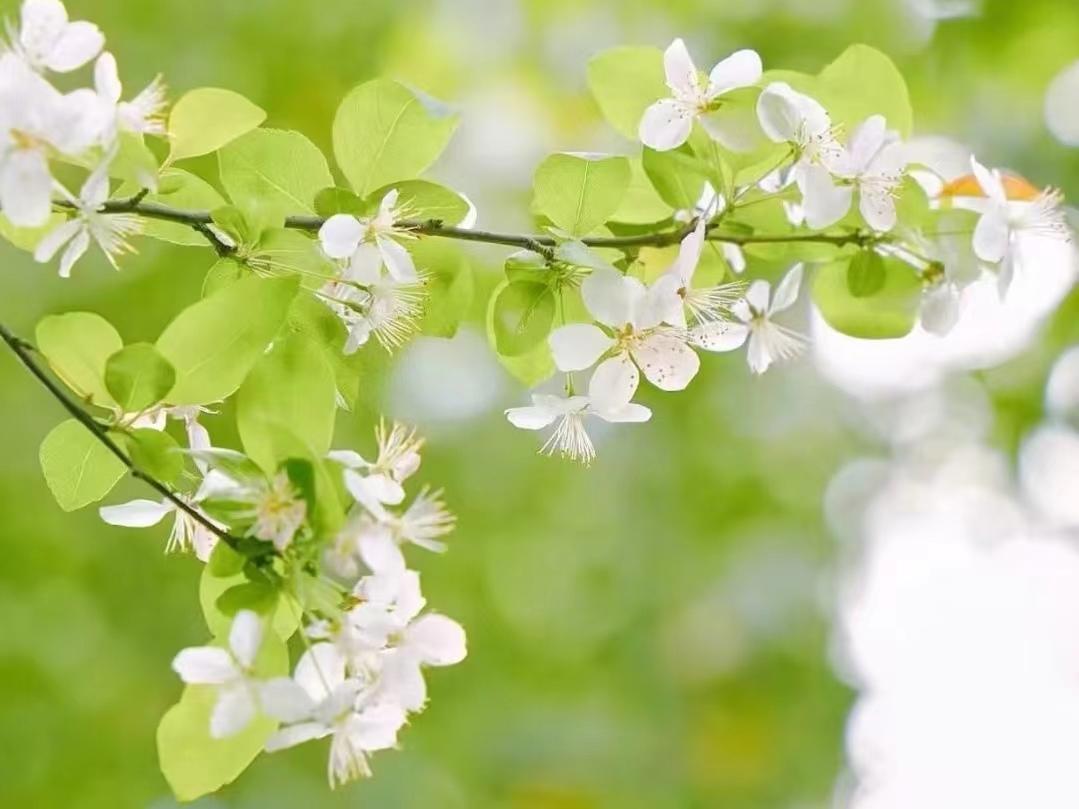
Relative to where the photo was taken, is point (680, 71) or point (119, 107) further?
point (680, 71)

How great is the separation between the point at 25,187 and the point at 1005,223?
48cm

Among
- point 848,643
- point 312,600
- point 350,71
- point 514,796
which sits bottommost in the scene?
point 312,600

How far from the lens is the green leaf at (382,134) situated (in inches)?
26.0

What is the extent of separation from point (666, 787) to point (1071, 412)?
3.74 ft

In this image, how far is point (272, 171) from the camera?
0.65m

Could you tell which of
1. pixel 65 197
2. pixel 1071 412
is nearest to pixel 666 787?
pixel 1071 412

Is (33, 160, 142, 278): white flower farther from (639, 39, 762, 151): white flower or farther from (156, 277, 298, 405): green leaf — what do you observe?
(639, 39, 762, 151): white flower

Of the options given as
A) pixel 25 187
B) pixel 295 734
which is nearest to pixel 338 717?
pixel 295 734

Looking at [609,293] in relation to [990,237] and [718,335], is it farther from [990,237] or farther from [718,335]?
[990,237]

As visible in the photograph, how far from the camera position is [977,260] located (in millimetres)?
740

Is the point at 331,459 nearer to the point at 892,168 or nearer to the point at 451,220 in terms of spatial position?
the point at 451,220

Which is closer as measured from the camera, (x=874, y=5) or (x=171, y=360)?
(x=171, y=360)

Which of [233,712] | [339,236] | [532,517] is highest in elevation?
[532,517]

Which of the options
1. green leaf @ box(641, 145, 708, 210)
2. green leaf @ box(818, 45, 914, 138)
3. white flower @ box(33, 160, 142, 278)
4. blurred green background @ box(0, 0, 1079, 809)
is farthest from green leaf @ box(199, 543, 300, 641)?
blurred green background @ box(0, 0, 1079, 809)
